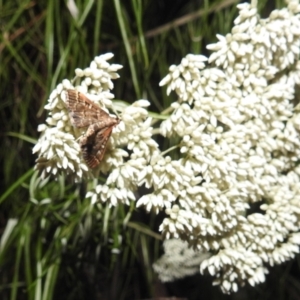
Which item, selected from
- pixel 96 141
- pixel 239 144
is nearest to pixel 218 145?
pixel 239 144

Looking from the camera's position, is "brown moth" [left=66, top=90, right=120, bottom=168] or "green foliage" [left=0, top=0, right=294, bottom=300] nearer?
"brown moth" [left=66, top=90, right=120, bottom=168]

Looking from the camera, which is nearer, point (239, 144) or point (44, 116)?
point (239, 144)

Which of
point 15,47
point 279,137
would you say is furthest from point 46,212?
point 279,137

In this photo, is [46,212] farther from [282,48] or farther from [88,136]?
[282,48]

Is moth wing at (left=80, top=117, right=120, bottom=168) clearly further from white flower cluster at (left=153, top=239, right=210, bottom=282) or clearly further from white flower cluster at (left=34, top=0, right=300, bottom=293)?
white flower cluster at (left=153, top=239, right=210, bottom=282)

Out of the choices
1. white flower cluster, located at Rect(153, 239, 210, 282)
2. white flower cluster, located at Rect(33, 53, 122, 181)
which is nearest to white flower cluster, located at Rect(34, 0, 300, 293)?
white flower cluster, located at Rect(33, 53, 122, 181)

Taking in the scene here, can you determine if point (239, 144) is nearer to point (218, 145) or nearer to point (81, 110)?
point (218, 145)
